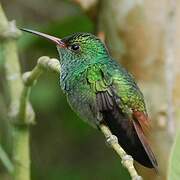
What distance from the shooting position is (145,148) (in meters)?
2.16

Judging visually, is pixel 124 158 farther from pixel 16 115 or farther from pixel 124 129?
pixel 16 115

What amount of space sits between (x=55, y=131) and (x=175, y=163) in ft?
11.5

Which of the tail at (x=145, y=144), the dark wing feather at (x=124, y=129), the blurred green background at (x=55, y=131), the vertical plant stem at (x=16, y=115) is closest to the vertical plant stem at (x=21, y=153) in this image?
the vertical plant stem at (x=16, y=115)

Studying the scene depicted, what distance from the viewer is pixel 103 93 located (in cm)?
238

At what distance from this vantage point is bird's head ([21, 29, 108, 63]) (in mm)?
2615

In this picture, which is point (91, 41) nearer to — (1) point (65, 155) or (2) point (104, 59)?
(2) point (104, 59)

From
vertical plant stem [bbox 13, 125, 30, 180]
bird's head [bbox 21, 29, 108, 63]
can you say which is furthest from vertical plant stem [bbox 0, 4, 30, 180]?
bird's head [bbox 21, 29, 108, 63]

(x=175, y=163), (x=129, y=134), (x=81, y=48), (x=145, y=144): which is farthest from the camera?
(x=81, y=48)

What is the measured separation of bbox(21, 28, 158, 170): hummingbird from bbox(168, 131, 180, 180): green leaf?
0.42 metres

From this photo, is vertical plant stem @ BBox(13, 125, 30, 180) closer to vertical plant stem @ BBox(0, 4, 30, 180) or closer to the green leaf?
vertical plant stem @ BBox(0, 4, 30, 180)

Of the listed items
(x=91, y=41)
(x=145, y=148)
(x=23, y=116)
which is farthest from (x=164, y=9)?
(x=145, y=148)

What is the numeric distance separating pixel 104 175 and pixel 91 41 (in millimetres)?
2239

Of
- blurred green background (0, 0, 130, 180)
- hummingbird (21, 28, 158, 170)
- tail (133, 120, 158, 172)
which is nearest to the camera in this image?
tail (133, 120, 158, 172)

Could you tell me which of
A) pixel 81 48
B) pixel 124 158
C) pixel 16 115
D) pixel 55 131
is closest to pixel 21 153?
pixel 16 115
